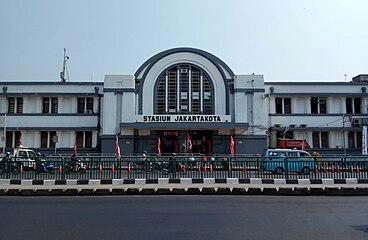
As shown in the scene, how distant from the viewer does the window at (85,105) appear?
1443 inches

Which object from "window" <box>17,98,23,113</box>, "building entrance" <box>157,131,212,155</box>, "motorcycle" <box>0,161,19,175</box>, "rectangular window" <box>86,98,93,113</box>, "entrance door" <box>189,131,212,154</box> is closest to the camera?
"motorcycle" <box>0,161,19,175</box>

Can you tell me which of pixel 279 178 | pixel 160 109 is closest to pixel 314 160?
pixel 279 178

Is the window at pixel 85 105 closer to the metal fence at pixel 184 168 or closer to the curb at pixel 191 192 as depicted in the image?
the metal fence at pixel 184 168

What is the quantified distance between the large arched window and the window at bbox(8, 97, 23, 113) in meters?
14.7

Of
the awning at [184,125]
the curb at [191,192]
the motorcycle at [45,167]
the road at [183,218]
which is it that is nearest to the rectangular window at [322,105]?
the awning at [184,125]

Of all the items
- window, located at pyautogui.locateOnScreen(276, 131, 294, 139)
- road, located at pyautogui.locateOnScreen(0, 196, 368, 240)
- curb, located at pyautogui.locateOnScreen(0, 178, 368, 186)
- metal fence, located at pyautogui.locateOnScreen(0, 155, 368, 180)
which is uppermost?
window, located at pyautogui.locateOnScreen(276, 131, 294, 139)

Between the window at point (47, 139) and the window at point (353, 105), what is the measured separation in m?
32.0

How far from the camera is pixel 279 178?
1712cm

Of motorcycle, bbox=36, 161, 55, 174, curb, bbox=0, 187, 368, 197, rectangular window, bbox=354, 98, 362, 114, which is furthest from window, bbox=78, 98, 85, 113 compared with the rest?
rectangular window, bbox=354, 98, 362, 114

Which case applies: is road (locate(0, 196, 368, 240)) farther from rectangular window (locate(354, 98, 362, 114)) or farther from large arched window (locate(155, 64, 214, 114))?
rectangular window (locate(354, 98, 362, 114))

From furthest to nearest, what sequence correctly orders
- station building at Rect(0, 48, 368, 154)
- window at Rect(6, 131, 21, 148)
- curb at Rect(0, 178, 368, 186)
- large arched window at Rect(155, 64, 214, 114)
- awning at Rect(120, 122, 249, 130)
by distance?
window at Rect(6, 131, 21, 148), large arched window at Rect(155, 64, 214, 114), station building at Rect(0, 48, 368, 154), awning at Rect(120, 122, 249, 130), curb at Rect(0, 178, 368, 186)

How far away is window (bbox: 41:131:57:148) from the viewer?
35.7 m

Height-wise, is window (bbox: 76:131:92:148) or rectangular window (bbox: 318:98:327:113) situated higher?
rectangular window (bbox: 318:98:327:113)

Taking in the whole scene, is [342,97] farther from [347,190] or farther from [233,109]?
[347,190]
